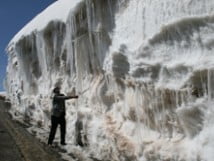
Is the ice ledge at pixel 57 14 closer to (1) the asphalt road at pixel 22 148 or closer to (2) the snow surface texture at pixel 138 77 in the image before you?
(2) the snow surface texture at pixel 138 77

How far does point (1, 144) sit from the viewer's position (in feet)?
30.6

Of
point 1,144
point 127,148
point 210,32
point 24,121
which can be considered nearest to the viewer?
point 210,32

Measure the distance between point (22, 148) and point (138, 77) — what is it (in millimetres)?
3709

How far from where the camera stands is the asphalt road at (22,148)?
7820 mm

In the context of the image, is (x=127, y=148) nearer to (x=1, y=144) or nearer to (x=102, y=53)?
(x=102, y=53)

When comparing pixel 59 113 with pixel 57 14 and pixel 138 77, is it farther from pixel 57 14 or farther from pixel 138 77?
pixel 138 77

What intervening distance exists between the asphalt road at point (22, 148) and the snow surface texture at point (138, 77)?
49cm

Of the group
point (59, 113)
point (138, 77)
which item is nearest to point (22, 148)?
point (59, 113)

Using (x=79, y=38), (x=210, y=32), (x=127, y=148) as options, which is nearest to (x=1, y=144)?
(x=79, y=38)

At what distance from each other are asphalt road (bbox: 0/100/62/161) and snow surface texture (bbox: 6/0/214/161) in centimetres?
49

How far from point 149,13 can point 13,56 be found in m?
11.8

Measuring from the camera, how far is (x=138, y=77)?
20.7 ft

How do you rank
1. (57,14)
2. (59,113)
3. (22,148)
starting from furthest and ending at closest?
(57,14) → (59,113) → (22,148)

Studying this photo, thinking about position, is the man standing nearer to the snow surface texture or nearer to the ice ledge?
the snow surface texture
